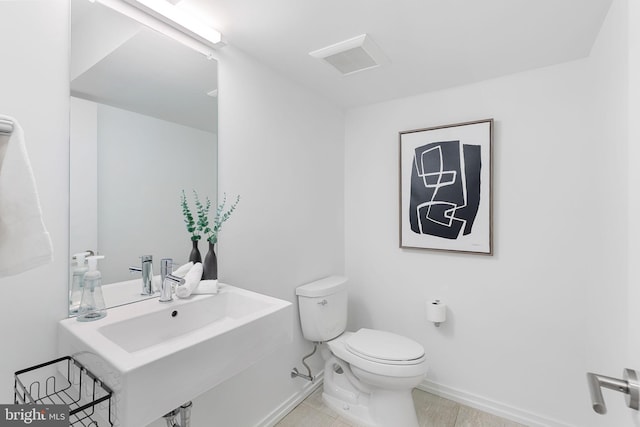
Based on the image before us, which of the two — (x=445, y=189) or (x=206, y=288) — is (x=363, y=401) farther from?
(x=445, y=189)

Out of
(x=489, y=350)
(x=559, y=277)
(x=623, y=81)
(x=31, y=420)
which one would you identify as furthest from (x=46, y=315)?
(x=559, y=277)

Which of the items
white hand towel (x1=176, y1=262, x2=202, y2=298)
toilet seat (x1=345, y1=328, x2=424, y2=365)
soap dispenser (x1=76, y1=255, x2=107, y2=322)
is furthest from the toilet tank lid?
soap dispenser (x1=76, y1=255, x2=107, y2=322)

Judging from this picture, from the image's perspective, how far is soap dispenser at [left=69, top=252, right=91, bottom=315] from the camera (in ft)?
3.85

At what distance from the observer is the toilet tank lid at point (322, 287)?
213cm

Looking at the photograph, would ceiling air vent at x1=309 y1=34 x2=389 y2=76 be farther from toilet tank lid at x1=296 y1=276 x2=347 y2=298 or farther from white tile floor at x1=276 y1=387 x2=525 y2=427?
white tile floor at x1=276 y1=387 x2=525 y2=427

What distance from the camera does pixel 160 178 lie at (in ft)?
4.89

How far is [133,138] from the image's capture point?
1.40 m

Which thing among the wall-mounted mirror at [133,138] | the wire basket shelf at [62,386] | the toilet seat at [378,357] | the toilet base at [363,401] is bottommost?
the toilet base at [363,401]

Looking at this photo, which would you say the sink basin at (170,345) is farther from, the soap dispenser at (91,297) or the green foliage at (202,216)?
the green foliage at (202,216)

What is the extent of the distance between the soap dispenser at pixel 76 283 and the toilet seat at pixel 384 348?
4.73 ft

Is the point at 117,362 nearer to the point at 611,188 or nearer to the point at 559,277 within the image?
the point at 611,188

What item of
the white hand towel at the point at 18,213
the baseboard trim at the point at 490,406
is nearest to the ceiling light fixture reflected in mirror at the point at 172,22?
the white hand towel at the point at 18,213

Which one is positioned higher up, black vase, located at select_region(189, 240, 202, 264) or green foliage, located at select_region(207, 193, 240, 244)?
green foliage, located at select_region(207, 193, 240, 244)

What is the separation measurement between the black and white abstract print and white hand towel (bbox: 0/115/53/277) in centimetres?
212
